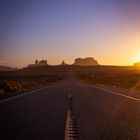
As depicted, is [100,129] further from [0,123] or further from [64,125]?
[0,123]

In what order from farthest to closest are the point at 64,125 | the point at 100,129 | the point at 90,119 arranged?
the point at 90,119, the point at 64,125, the point at 100,129

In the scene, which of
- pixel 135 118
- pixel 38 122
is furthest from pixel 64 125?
pixel 135 118

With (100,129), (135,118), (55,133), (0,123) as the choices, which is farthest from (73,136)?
(135,118)

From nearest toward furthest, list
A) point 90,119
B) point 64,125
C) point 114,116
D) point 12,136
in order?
1. point 12,136
2. point 64,125
3. point 90,119
4. point 114,116

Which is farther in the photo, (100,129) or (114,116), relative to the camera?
(114,116)

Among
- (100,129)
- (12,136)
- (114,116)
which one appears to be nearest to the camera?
(12,136)

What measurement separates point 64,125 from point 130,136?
204 centimetres

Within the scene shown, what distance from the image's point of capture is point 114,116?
30.8 ft

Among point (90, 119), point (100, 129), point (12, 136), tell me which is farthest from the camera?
point (90, 119)

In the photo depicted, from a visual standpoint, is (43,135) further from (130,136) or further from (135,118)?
(135,118)

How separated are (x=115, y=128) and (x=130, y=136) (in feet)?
3.34

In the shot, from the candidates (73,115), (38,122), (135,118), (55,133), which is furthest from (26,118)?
(135,118)

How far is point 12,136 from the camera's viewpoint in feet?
20.2

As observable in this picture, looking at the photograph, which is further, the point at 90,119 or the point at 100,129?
the point at 90,119
